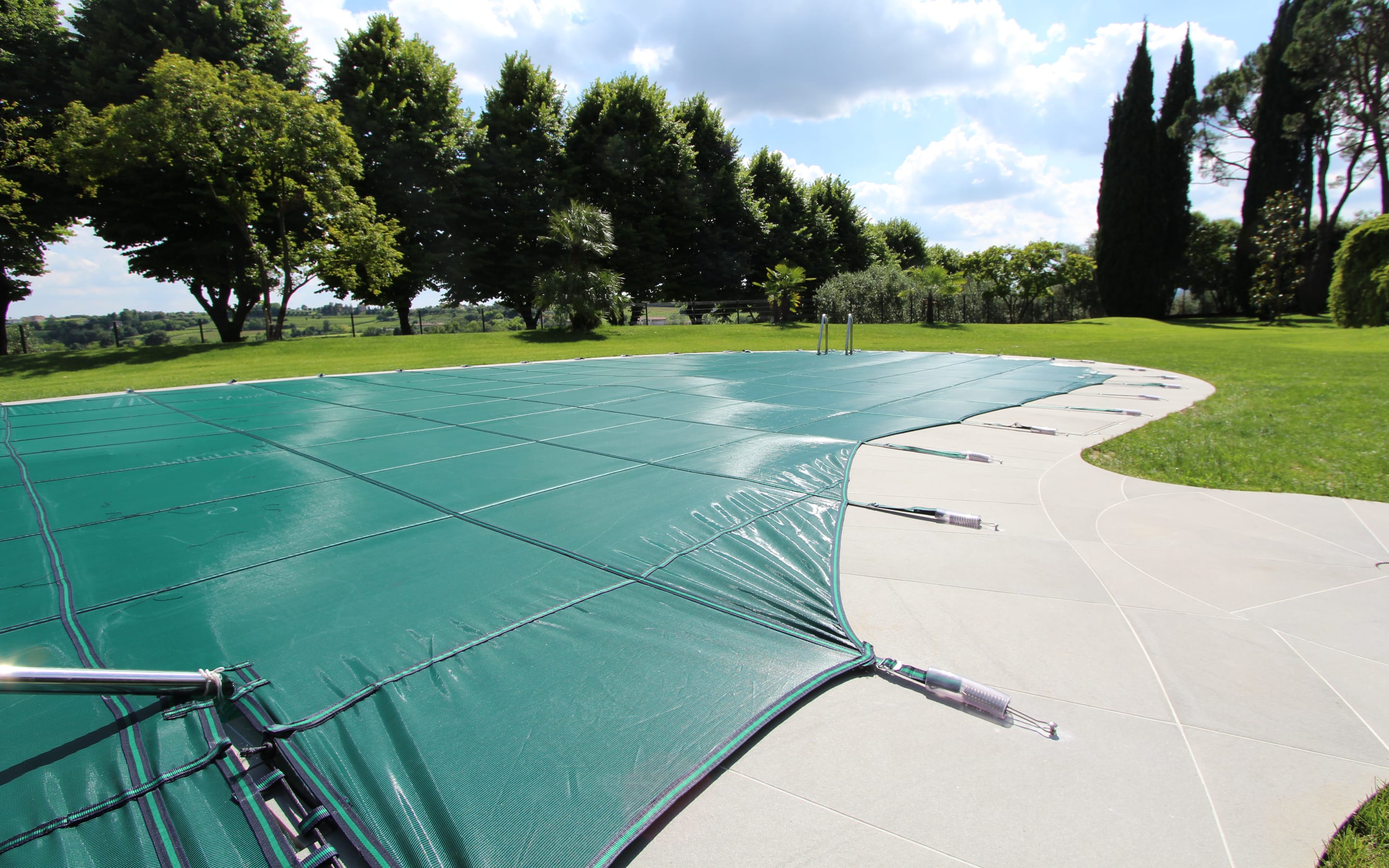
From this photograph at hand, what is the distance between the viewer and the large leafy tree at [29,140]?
15766mm

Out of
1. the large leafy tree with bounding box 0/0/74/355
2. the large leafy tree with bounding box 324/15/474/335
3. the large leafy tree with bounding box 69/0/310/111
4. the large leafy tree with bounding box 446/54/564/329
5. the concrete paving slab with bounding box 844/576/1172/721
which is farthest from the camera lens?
the large leafy tree with bounding box 446/54/564/329

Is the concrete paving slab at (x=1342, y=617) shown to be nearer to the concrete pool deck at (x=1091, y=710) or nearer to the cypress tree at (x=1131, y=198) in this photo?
the concrete pool deck at (x=1091, y=710)

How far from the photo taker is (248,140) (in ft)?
55.2

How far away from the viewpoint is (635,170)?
25.7 metres

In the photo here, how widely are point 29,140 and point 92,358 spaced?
6.34m

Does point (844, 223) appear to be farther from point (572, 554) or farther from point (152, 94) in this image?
point (572, 554)

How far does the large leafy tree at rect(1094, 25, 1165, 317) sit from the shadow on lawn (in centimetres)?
3697

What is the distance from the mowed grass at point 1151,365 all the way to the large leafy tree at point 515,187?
6.02 m

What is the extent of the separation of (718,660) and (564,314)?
1900 centimetres

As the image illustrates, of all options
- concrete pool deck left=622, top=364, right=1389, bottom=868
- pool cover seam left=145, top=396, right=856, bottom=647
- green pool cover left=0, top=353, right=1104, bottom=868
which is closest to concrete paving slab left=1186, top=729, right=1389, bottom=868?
concrete pool deck left=622, top=364, right=1389, bottom=868

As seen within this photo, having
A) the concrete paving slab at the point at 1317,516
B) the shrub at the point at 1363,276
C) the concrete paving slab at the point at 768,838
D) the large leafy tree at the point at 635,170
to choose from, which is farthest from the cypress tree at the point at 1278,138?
the concrete paving slab at the point at 768,838

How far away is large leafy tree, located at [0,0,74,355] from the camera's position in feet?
51.7

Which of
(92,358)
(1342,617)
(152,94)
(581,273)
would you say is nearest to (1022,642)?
(1342,617)

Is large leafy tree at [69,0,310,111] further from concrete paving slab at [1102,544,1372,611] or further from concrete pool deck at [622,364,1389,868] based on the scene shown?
concrete paving slab at [1102,544,1372,611]
